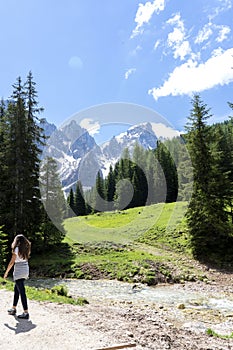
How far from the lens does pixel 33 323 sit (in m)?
7.98

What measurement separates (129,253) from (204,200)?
27.5 ft

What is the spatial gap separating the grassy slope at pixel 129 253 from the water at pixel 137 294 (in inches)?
61.7

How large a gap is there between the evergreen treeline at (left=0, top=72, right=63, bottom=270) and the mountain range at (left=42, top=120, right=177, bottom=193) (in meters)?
4.22

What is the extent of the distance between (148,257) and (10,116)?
1766cm

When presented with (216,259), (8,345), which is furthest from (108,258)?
(8,345)

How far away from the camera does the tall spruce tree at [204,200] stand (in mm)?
26062

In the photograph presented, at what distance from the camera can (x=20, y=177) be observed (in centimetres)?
2631

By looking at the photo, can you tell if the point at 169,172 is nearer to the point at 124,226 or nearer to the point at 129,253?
the point at 124,226

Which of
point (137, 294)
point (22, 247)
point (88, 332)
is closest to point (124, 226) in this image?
point (137, 294)

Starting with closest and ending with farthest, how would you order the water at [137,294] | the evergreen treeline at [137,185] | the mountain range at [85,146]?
the water at [137,294] < the mountain range at [85,146] < the evergreen treeline at [137,185]

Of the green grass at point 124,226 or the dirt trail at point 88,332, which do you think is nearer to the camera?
the dirt trail at point 88,332

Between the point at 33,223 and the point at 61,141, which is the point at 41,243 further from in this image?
the point at 61,141

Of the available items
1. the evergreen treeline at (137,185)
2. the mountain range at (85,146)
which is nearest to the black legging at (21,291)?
the mountain range at (85,146)

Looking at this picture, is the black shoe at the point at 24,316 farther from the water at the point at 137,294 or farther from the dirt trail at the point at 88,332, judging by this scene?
the water at the point at 137,294
